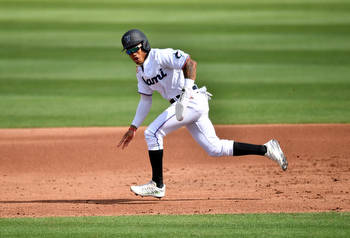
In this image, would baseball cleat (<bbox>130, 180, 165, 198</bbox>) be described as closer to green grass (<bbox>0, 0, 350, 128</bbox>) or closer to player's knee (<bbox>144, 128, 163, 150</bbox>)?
player's knee (<bbox>144, 128, 163, 150</bbox>)

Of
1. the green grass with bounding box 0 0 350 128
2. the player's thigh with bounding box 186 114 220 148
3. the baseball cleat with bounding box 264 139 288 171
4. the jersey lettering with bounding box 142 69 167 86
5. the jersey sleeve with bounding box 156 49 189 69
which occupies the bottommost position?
the baseball cleat with bounding box 264 139 288 171

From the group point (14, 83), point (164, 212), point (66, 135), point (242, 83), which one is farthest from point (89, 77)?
point (164, 212)

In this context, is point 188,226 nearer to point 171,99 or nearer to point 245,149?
point 245,149

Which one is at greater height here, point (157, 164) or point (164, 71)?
point (164, 71)

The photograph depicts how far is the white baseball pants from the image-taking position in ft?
23.2

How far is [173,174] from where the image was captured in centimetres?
902

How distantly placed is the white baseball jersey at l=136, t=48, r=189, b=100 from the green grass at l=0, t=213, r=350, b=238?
1401 mm

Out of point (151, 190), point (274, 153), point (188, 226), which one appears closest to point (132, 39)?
point (151, 190)

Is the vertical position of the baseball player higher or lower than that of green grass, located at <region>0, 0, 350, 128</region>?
lower

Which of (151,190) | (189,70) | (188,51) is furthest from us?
(188,51)

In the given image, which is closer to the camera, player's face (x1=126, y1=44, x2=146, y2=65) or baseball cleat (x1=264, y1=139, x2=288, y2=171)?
player's face (x1=126, y1=44, x2=146, y2=65)

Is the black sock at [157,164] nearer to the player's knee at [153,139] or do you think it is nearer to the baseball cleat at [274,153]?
the player's knee at [153,139]

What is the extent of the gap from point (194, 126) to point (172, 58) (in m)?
0.79

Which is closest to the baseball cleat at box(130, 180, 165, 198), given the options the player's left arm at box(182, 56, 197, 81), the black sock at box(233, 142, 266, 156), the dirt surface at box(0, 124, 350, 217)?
the dirt surface at box(0, 124, 350, 217)
